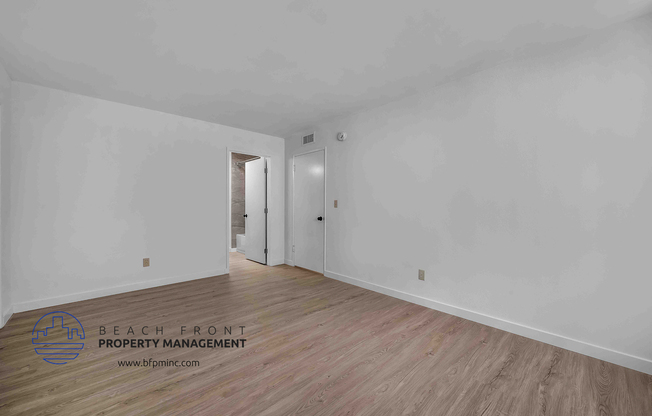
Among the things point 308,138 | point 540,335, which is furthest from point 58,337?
point 540,335

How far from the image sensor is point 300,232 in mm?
5012

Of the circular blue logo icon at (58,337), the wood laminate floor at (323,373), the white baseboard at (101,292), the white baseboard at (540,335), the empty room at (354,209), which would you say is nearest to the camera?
the wood laminate floor at (323,373)

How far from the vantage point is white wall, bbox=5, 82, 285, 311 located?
3.01 meters

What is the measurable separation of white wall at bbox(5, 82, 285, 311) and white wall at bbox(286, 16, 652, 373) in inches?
111

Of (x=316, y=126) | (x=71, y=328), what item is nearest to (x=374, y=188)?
(x=316, y=126)

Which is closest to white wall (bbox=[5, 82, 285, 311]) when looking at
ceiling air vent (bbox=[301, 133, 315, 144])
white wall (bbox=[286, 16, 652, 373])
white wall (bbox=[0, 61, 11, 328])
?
white wall (bbox=[0, 61, 11, 328])

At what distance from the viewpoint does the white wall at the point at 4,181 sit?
102 inches

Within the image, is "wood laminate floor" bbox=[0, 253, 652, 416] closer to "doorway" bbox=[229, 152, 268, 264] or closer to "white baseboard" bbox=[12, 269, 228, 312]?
"white baseboard" bbox=[12, 269, 228, 312]

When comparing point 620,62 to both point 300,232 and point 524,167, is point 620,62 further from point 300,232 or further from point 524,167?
point 300,232

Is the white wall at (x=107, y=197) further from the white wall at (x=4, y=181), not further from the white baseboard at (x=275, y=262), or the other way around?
the white baseboard at (x=275, y=262)

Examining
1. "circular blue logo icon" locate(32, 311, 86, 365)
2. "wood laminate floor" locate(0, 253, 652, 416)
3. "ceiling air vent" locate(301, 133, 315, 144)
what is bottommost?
"wood laminate floor" locate(0, 253, 652, 416)

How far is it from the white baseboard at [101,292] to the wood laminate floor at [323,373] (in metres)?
0.16

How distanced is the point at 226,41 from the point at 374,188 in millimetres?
2371

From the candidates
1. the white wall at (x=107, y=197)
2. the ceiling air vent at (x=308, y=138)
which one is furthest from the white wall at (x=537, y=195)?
the white wall at (x=107, y=197)
